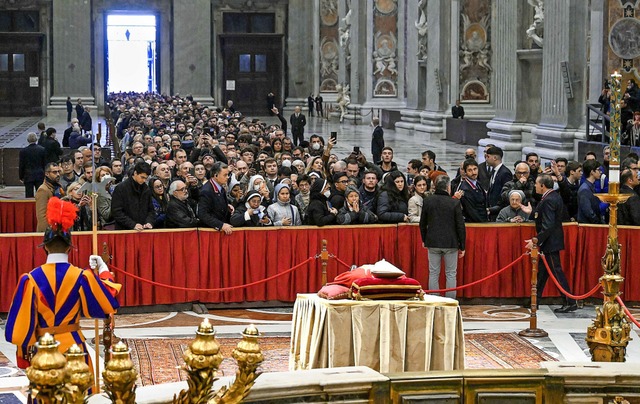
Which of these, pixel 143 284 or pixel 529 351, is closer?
pixel 529 351

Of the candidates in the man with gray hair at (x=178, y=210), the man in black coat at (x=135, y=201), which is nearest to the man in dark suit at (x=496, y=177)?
the man with gray hair at (x=178, y=210)

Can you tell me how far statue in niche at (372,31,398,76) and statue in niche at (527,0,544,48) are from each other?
17731 millimetres

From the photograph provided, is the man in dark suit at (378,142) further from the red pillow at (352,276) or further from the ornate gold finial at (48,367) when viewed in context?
the ornate gold finial at (48,367)

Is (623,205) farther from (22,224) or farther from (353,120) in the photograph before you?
(353,120)

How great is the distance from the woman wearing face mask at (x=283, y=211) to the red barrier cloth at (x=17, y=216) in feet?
16.3

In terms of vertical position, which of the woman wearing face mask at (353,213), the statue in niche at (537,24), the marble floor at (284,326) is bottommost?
the marble floor at (284,326)

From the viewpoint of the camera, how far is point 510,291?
14.8 metres

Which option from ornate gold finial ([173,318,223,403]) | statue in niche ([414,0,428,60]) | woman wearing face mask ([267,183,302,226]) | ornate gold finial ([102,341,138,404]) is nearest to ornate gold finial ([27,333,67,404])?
ornate gold finial ([102,341,138,404])

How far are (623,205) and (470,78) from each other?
2209 cm

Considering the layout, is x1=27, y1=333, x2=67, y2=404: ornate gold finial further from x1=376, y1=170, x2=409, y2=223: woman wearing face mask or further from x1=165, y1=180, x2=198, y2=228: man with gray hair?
x1=376, y1=170, x2=409, y2=223: woman wearing face mask

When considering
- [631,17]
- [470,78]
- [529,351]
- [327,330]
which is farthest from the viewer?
[470,78]

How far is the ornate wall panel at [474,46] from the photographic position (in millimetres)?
35844

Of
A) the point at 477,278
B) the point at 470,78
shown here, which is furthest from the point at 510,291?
the point at 470,78

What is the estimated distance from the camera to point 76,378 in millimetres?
4812
